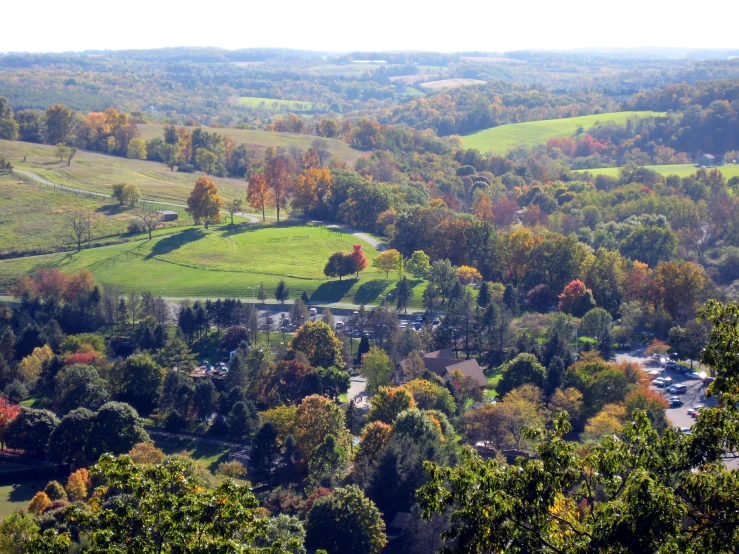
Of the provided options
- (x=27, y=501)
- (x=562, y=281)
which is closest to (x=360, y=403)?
(x=27, y=501)

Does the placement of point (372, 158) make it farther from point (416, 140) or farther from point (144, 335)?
point (144, 335)

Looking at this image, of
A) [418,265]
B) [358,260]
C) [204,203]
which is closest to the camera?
[358,260]

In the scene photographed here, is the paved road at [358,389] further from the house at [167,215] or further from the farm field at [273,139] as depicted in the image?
the farm field at [273,139]

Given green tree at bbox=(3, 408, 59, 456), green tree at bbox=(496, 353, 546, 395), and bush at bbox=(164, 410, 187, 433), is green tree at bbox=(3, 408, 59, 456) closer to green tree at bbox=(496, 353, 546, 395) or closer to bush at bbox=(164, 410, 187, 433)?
bush at bbox=(164, 410, 187, 433)

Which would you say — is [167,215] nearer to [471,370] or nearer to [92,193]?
[92,193]

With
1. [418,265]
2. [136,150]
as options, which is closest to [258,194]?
[418,265]

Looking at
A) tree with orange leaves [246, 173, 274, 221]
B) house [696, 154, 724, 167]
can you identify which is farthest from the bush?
house [696, 154, 724, 167]
